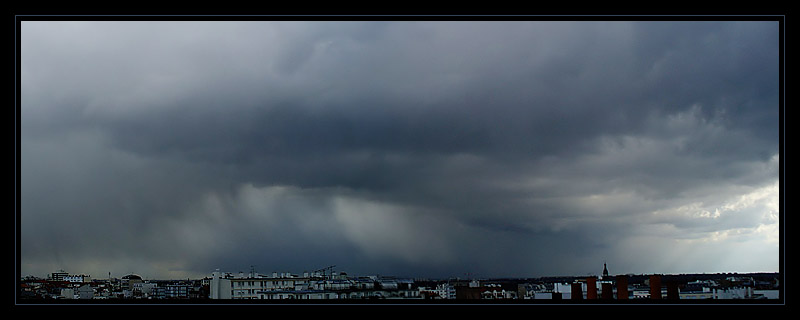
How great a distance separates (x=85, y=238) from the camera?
3680 millimetres

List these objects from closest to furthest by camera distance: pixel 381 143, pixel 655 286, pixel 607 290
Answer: pixel 655 286
pixel 607 290
pixel 381 143

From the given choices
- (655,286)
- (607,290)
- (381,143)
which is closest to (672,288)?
(655,286)

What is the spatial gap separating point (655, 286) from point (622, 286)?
12 cm

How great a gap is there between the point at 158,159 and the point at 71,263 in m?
2.09

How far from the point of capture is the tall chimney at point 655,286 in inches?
88.7

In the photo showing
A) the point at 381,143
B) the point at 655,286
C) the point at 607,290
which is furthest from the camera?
the point at 381,143

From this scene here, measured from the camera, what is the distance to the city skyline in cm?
300

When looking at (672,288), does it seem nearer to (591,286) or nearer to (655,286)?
(655,286)

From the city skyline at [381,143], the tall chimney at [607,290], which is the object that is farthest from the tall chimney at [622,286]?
the city skyline at [381,143]

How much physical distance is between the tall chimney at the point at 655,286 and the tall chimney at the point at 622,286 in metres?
0.09

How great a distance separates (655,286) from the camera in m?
2.29
